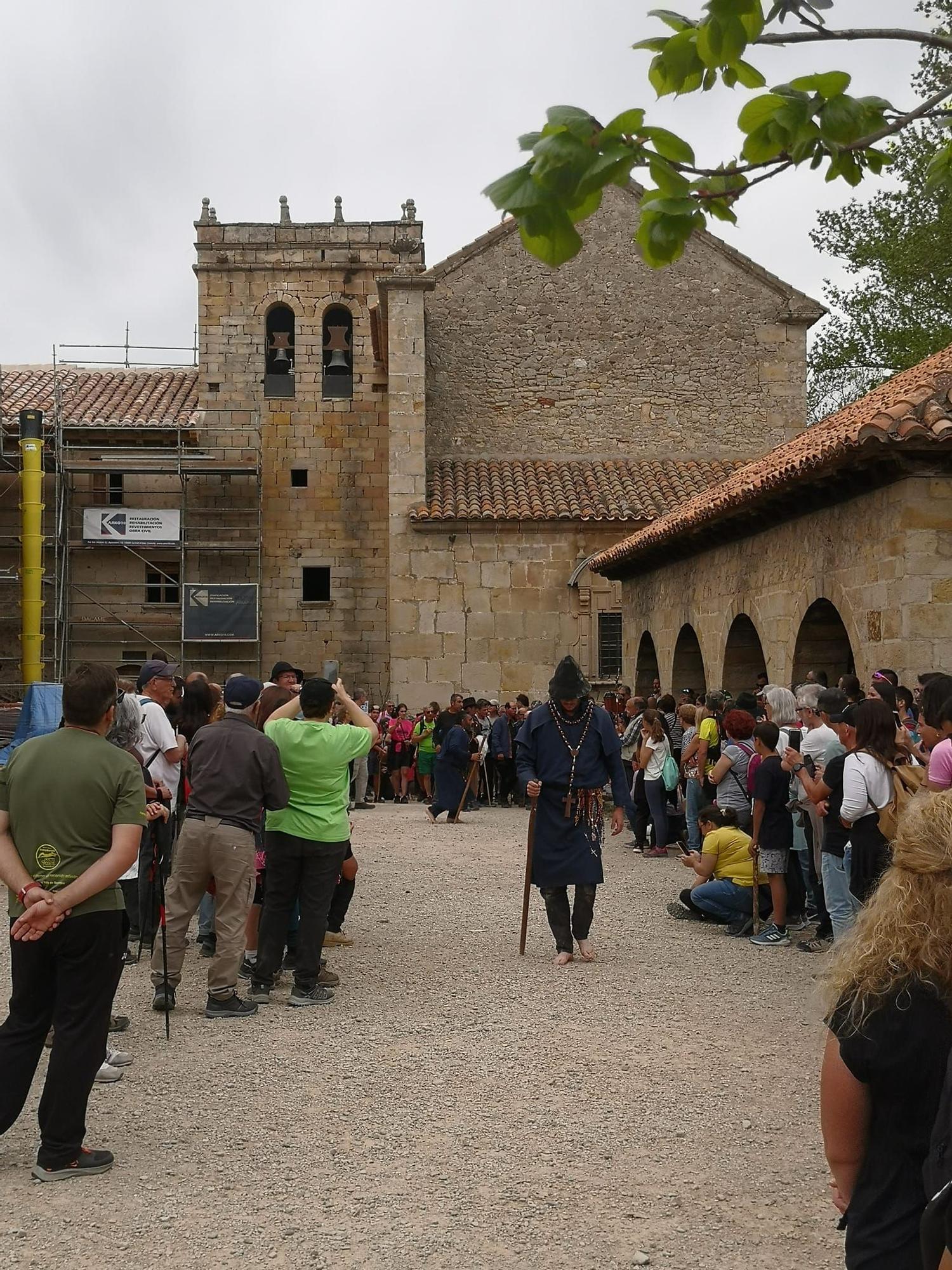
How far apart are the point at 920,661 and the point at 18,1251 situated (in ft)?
29.8

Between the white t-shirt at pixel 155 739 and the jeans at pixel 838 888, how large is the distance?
13.3ft

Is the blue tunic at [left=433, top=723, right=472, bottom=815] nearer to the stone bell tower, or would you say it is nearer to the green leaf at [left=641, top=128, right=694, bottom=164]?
the stone bell tower

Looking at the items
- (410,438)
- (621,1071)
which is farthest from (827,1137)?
(410,438)

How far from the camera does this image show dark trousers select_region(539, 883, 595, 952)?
8562 millimetres

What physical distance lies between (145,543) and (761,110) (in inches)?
1113

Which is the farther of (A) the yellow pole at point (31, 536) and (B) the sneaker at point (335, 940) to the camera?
(A) the yellow pole at point (31, 536)

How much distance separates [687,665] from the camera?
62.8 ft

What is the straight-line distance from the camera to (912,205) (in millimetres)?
28125

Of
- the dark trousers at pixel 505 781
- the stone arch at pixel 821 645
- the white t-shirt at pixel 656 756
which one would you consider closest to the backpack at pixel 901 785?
the stone arch at pixel 821 645

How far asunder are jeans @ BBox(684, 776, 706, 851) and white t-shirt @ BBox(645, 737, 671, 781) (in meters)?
1.16

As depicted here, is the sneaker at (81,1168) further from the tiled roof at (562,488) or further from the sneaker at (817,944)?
the tiled roof at (562,488)

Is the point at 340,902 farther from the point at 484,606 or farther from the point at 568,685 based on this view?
the point at 484,606

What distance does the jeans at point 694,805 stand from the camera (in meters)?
12.9

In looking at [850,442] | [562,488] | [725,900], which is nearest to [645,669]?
[562,488]
